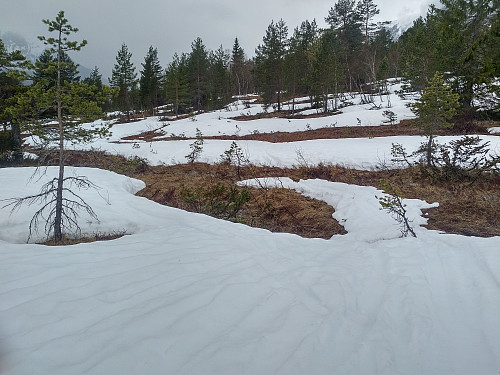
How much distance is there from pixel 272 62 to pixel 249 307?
3596 cm

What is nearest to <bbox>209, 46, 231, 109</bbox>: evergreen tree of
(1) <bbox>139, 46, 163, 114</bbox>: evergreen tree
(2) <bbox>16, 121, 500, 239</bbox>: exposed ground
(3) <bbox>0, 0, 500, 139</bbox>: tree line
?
(3) <bbox>0, 0, 500, 139</bbox>: tree line

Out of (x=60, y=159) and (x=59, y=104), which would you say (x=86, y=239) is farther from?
(x=59, y=104)

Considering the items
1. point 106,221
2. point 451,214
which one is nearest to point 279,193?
point 451,214

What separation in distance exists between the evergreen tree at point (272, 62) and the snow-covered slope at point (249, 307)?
109ft

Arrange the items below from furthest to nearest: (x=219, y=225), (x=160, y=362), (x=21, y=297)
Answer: (x=219, y=225)
(x=21, y=297)
(x=160, y=362)

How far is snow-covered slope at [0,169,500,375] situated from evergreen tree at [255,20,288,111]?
109 feet

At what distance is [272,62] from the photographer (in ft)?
111

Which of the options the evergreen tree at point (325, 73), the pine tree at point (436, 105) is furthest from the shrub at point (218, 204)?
the evergreen tree at point (325, 73)

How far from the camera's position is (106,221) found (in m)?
6.27

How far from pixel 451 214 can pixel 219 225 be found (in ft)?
17.9

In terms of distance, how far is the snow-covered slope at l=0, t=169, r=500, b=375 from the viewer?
1997mm

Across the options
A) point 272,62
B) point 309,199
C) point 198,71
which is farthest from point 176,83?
point 309,199

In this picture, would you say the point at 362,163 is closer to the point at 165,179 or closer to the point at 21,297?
the point at 165,179

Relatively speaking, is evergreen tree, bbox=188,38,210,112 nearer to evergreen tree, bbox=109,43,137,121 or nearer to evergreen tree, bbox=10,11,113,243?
evergreen tree, bbox=109,43,137,121
